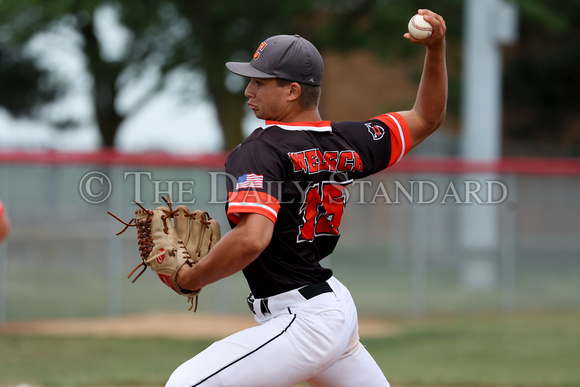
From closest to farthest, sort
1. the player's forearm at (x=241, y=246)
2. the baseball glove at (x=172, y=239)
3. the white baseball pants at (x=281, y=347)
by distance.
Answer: the player's forearm at (x=241, y=246)
the white baseball pants at (x=281, y=347)
the baseball glove at (x=172, y=239)

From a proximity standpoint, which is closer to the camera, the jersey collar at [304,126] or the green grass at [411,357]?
the jersey collar at [304,126]

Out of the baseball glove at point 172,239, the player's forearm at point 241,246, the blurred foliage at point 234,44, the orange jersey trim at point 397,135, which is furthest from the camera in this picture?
the blurred foliage at point 234,44

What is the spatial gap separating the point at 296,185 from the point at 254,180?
0.23 m

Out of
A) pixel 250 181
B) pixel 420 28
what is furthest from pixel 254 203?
pixel 420 28

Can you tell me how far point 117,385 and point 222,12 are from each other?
1516 centimetres

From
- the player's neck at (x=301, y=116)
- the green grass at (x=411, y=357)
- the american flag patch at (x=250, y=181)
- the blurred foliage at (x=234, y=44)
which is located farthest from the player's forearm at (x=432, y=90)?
the blurred foliage at (x=234, y=44)

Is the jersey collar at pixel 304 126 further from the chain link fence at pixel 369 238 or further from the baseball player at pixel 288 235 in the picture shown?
the chain link fence at pixel 369 238

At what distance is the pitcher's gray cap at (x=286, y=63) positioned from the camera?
2965mm

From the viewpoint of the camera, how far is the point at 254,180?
2.73 m

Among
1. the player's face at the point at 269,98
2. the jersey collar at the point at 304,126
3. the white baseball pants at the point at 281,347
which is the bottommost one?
the white baseball pants at the point at 281,347

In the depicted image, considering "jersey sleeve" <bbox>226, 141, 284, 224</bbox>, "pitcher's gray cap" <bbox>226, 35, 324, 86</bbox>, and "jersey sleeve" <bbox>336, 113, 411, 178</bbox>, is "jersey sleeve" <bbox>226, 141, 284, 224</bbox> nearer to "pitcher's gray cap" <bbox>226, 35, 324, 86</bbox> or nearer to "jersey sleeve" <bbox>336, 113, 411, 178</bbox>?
"pitcher's gray cap" <bbox>226, 35, 324, 86</bbox>

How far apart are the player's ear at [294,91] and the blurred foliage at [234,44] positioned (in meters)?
15.6

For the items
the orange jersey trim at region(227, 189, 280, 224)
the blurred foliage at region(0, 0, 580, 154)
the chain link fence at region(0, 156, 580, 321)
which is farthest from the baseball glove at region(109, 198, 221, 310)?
the blurred foliage at region(0, 0, 580, 154)

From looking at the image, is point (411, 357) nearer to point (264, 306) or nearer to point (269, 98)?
point (264, 306)
